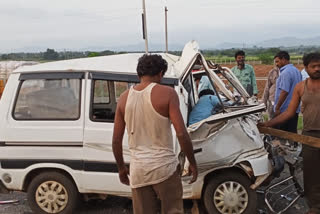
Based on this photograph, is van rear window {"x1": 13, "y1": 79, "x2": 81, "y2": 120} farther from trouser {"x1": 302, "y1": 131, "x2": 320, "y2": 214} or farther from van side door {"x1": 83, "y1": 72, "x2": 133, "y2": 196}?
trouser {"x1": 302, "y1": 131, "x2": 320, "y2": 214}

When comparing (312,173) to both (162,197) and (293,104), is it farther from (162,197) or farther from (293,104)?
(162,197)

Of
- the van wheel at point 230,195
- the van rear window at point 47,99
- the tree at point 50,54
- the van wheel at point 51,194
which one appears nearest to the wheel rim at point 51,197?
the van wheel at point 51,194

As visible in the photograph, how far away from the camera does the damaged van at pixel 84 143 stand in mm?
4332

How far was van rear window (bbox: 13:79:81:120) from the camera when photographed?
14.9 ft

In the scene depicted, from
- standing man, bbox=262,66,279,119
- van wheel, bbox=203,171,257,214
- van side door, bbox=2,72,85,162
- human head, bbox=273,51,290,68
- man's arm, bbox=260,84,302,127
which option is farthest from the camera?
standing man, bbox=262,66,279,119

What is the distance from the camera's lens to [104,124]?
14.6 ft

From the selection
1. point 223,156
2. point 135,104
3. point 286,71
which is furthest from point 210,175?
point 286,71

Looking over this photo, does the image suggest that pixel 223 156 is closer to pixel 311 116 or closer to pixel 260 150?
pixel 260 150

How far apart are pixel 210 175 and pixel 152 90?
1.91m

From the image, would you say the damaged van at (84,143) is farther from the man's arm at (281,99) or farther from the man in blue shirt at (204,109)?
the man's arm at (281,99)

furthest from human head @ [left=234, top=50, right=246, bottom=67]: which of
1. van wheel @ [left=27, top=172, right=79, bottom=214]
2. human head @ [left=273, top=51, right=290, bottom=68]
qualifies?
van wheel @ [left=27, top=172, right=79, bottom=214]

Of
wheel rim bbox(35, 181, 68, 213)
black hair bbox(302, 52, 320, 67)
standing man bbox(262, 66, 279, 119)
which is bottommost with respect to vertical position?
wheel rim bbox(35, 181, 68, 213)

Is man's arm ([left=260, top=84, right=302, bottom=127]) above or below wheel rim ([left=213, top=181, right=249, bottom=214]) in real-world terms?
above

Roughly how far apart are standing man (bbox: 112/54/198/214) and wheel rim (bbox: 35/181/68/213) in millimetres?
1773
